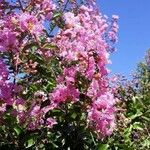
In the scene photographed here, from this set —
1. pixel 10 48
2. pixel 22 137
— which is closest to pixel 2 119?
pixel 22 137

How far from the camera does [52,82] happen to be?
12.0 feet

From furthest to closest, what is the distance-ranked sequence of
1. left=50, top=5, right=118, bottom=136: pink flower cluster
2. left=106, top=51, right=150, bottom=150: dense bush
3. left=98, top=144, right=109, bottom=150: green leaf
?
left=106, top=51, right=150, bottom=150: dense bush
left=98, top=144, right=109, bottom=150: green leaf
left=50, top=5, right=118, bottom=136: pink flower cluster

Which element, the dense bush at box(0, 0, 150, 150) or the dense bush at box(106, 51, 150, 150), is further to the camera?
the dense bush at box(106, 51, 150, 150)

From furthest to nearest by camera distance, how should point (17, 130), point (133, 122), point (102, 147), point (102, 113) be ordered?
point (133, 122), point (102, 147), point (17, 130), point (102, 113)

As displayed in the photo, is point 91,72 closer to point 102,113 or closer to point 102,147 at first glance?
point 102,113

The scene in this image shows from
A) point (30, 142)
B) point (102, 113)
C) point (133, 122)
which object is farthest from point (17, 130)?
point (133, 122)

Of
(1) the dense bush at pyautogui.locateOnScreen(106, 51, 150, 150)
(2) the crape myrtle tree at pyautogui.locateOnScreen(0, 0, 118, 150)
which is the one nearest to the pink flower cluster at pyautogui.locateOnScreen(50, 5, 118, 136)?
(2) the crape myrtle tree at pyautogui.locateOnScreen(0, 0, 118, 150)

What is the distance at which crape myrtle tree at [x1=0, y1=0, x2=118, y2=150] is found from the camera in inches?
130

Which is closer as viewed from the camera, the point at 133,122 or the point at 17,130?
the point at 17,130

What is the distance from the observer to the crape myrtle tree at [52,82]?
10.8ft

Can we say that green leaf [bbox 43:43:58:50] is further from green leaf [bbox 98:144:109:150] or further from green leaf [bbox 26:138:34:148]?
green leaf [bbox 98:144:109:150]

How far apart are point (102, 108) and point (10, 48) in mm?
743

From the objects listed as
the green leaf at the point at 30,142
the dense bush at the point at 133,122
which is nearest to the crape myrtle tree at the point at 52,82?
the green leaf at the point at 30,142

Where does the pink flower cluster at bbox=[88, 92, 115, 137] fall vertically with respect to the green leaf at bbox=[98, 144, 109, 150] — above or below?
above
